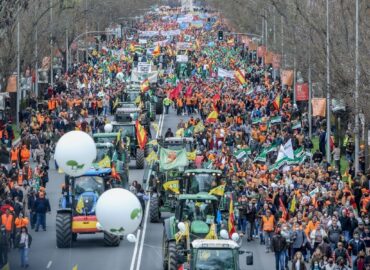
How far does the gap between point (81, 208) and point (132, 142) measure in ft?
63.9

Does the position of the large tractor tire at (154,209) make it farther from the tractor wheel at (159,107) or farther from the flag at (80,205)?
the tractor wheel at (159,107)

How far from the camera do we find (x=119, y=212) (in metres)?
30.3

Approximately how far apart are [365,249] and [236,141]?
2745cm

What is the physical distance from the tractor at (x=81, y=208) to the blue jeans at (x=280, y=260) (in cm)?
531

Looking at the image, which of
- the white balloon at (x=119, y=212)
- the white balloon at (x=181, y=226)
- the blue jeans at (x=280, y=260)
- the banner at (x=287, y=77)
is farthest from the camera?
the banner at (x=287, y=77)

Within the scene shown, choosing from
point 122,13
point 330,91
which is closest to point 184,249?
point 330,91

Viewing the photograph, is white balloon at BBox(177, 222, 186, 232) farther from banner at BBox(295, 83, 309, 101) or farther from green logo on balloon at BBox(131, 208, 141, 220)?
banner at BBox(295, 83, 309, 101)

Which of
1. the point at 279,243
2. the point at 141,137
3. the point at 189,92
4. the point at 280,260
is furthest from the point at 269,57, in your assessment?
the point at 279,243

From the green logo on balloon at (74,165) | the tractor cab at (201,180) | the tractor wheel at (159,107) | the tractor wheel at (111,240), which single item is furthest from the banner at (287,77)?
the green logo on balloon at (74,165)

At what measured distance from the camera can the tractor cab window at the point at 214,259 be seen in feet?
114

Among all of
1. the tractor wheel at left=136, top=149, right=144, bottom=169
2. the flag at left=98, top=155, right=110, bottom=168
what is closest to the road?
the flag at left=98, top=155, right=110, bottom=168

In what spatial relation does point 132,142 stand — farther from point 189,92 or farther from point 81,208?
point 189,92

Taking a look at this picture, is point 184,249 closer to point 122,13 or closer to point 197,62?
point 197,62

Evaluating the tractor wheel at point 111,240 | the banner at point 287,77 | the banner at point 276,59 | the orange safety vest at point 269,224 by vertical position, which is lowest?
the tractor wheel at point 111,240
